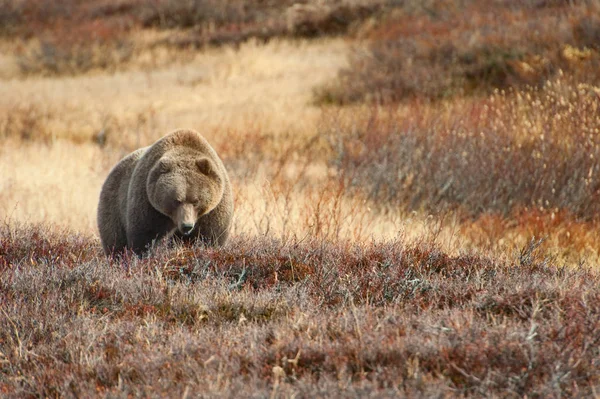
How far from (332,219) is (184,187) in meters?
2.72

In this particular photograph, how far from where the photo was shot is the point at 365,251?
6.11m

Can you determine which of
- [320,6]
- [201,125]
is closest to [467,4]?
[320,6]

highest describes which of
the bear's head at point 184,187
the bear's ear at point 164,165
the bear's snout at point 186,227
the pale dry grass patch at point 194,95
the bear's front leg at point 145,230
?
the bear's ear at point 164,165

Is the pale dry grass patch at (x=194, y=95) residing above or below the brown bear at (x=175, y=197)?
below

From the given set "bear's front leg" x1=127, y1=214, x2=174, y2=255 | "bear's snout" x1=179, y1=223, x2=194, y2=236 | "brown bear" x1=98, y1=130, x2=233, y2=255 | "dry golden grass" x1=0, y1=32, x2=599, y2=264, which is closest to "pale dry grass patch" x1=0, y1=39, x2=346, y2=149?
"dry golden grass" x1=0, y1=32, x2=599, y2=264

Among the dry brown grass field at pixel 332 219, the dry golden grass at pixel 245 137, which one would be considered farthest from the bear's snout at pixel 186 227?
the dry golden grass at pixel 245 137

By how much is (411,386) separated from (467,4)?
70.7 ft

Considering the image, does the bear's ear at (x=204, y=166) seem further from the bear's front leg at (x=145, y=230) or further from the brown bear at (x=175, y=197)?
the bear's front leg at (x=145, y=230)

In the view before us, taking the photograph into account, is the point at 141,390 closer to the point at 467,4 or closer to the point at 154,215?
the point at 154,215

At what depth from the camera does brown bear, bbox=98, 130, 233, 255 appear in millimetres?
5836

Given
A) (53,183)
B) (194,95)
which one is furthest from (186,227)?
(194,95)

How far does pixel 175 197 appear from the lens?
19.0ft

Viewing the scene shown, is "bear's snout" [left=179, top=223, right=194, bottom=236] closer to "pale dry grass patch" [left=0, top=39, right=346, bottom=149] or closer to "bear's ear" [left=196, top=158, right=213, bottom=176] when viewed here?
"bear's ear" [left=196, top=158, right=213, bottom=176]

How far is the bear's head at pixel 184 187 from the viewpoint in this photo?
5777mm
